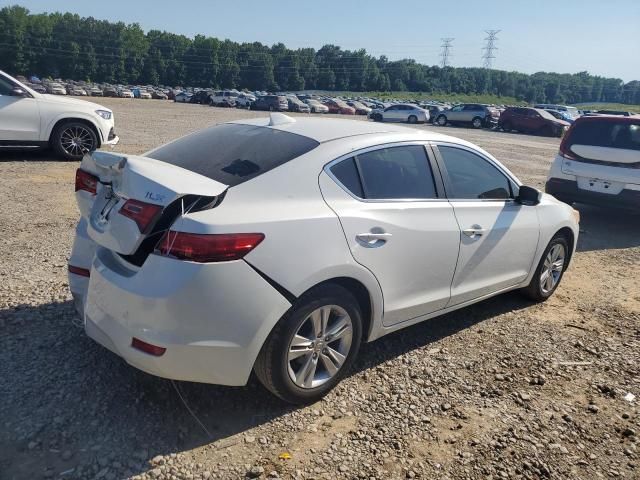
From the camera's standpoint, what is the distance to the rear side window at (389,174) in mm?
3414

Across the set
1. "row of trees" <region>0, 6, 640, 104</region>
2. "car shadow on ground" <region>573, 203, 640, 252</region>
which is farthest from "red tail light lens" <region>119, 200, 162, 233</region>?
"row of trees" <region>0, 6, 640, 104</region>

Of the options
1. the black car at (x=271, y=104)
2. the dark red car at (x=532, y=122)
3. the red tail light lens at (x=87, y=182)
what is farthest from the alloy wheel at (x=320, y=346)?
the black car at (x=271, y=104)

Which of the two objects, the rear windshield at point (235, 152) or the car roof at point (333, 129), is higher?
the car roof at point (333, 129)

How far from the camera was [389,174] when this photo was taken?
11.9 feet

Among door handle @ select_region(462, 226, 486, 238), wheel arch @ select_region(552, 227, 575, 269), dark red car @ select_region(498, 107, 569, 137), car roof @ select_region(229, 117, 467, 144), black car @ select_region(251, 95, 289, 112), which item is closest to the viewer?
car roof @ select_region(229, 117, 467, 144)

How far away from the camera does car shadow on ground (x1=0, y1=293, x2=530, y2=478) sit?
2.78m

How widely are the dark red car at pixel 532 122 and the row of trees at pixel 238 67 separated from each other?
101608 millimetres

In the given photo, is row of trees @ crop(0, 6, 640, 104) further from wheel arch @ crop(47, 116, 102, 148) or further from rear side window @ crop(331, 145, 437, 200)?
rear side window @ crop(331, 145, 437, 200)

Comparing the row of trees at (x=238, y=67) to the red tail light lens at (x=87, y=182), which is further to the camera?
the row of trees at (x=238, y=67)

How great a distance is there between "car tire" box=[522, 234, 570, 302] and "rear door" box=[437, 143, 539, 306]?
348mm

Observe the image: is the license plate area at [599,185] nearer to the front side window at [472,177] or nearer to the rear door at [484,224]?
the rear door at [484,224]

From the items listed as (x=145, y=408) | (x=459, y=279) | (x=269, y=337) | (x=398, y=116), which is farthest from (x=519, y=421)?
(x=398, y=116)

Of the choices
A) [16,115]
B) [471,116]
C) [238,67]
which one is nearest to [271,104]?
[471,116]

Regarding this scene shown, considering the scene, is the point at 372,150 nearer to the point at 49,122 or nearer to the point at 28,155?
the point at 49,122
